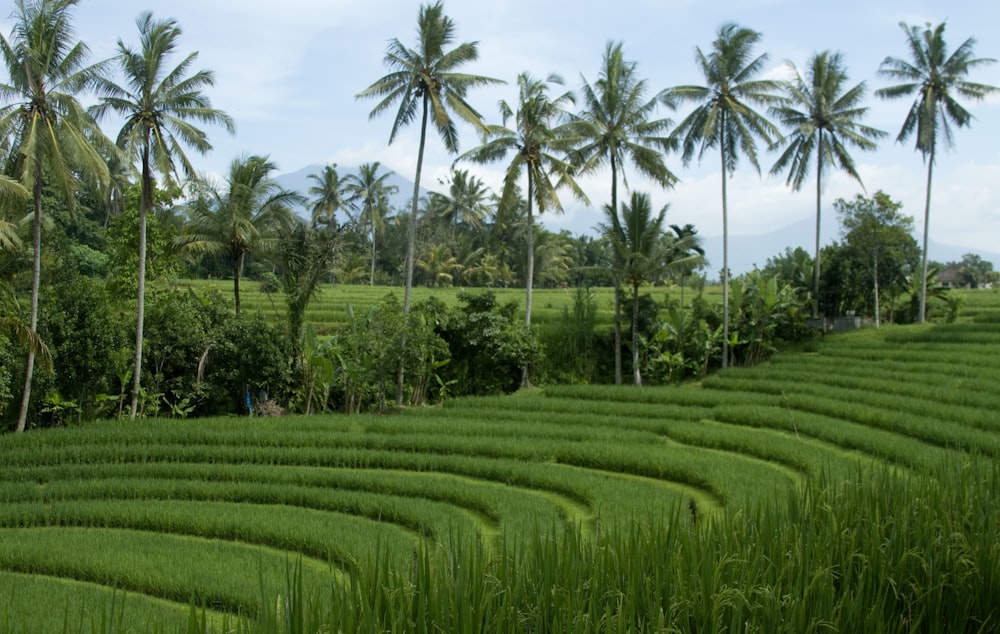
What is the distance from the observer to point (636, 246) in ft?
86.2

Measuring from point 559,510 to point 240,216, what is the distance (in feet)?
51.5

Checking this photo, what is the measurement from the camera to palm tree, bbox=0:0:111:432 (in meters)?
16.8

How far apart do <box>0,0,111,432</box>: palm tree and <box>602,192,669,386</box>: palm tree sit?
14.9 m

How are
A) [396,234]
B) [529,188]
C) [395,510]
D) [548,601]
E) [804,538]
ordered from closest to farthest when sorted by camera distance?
[548,601]
[804,538]
[395,510]
[529,188]
[396,234]

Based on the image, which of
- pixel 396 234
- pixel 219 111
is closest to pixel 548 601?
pixel 219 111

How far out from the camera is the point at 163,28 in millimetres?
19625

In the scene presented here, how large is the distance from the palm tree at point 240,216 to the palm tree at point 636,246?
1027 cm

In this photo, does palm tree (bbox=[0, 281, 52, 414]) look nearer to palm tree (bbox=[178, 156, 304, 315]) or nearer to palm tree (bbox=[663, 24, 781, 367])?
palm tree (bbox=[178, 156, 304, 315])

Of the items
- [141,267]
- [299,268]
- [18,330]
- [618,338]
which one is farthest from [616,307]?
[18,330]

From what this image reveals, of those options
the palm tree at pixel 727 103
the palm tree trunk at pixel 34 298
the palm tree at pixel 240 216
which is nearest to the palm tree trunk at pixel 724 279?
the palm tree at pixel 727 103

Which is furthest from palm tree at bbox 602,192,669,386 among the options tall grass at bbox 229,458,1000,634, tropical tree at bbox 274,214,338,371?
tall grass at bbox 229,458,1000,634

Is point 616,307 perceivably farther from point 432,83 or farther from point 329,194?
point 329,194

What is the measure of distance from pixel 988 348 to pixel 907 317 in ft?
28.0

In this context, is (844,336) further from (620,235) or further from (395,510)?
(395,510)
